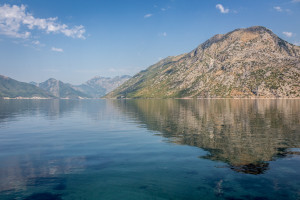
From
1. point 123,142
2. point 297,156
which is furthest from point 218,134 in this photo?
point 123,142

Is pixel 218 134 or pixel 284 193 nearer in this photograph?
pixel 284 193

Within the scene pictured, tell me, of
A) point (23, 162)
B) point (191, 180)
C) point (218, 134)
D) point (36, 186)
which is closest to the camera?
point (36, 186)

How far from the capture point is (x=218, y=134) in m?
47.8

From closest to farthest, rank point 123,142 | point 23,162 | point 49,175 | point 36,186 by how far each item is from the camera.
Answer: point 36,186, point 49,175, point 23,162, point 123,142

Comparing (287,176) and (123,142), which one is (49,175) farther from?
(287,176)

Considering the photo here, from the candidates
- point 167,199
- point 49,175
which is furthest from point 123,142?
point 167,199

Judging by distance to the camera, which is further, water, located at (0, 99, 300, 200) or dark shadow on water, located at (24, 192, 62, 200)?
water, located at (0, 99, 300, 200)

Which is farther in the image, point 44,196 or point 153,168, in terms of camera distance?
point 153,168

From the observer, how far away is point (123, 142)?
42.8 meters

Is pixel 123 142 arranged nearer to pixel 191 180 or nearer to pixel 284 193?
pixel 191 180

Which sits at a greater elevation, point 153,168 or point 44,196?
point 44,196

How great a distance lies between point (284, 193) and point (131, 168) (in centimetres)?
1671

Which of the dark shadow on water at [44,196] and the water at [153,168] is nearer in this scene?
the dark shadow on water at [44,196]

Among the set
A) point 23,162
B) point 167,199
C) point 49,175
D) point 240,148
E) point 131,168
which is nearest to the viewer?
point 167,199
